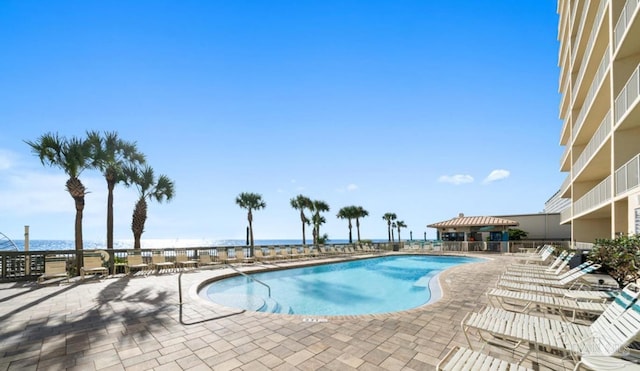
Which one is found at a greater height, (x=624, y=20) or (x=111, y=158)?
(x=624, y=20)

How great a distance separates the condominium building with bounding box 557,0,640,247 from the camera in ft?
24.4

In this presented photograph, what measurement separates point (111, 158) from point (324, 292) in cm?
1105

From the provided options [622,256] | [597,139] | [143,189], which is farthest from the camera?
[143,189]

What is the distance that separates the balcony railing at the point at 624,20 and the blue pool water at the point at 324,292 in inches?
365

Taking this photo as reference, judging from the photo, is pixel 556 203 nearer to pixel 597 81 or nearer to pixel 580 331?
pixel 597 81

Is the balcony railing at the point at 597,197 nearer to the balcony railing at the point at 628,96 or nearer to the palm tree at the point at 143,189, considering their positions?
the balcony railing at the point at 628,96

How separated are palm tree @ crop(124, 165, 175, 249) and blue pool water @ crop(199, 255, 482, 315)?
902 centimetres

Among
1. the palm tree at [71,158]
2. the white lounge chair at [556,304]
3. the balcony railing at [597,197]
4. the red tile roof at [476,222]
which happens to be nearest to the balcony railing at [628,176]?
the balcony railing at [597,197]

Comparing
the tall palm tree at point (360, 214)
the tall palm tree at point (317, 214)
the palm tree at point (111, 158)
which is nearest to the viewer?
the palm tree at point (111, 158)

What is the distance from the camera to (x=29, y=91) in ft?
31.8

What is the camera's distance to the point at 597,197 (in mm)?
10906

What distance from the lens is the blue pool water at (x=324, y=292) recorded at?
7245 millimetres

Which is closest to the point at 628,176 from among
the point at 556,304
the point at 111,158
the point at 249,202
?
the point at 556,304

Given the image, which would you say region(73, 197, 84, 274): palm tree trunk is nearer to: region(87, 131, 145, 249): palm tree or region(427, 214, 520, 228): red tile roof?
region(87, 131, 145, 249): palm tree
